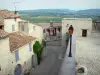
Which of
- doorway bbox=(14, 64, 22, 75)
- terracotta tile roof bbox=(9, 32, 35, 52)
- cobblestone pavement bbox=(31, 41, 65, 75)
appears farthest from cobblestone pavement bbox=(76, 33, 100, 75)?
cobblestone pavement bbox=(31, 41, 65, 75)

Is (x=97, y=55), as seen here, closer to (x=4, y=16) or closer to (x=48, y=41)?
(x=4, y=16)

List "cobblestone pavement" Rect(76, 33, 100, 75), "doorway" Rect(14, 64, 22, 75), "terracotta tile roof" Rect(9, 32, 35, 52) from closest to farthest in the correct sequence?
"cobblestone pavement" Rect(76, 33, 100, 75) → "doorway" Rect(14, 64, 22, 75) → "terracotta tile roof" Rect(9, 32, 35, 52)

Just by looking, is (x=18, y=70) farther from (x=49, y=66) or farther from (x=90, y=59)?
(x=90, y=59)

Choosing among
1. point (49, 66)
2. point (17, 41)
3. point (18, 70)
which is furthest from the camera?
point (49, 66)

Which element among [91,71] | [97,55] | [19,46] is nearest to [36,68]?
[19,46]

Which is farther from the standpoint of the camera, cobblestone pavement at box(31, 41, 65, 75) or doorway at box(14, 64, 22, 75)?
cobblestone pavement at box(31, 41, 65, 75)

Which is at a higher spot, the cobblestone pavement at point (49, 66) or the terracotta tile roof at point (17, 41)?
the terracotta tile roof at point (17, 41)

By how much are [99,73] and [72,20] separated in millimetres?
18133

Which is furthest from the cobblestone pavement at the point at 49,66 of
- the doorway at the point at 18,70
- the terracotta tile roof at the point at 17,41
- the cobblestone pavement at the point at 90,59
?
the cobblestone pavement at the point at 90,59

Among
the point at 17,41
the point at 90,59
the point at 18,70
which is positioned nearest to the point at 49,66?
the point at 17,41

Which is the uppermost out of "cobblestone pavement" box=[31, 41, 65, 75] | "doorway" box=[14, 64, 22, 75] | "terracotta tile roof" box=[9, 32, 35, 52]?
"terracotta tile roof" box=[9, 32, 35, 52]

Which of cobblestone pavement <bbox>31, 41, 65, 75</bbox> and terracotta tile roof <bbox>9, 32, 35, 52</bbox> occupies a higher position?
terracotta tile roof <bbox>9, 32, 35, 52</bbox>

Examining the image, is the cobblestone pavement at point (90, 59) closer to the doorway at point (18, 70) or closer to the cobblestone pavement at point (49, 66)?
the doorway at point (18, 70)

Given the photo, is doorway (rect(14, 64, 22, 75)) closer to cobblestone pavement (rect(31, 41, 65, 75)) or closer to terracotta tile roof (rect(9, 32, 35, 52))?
terracotta tile roof (rect(9, 32, 35, 52))
